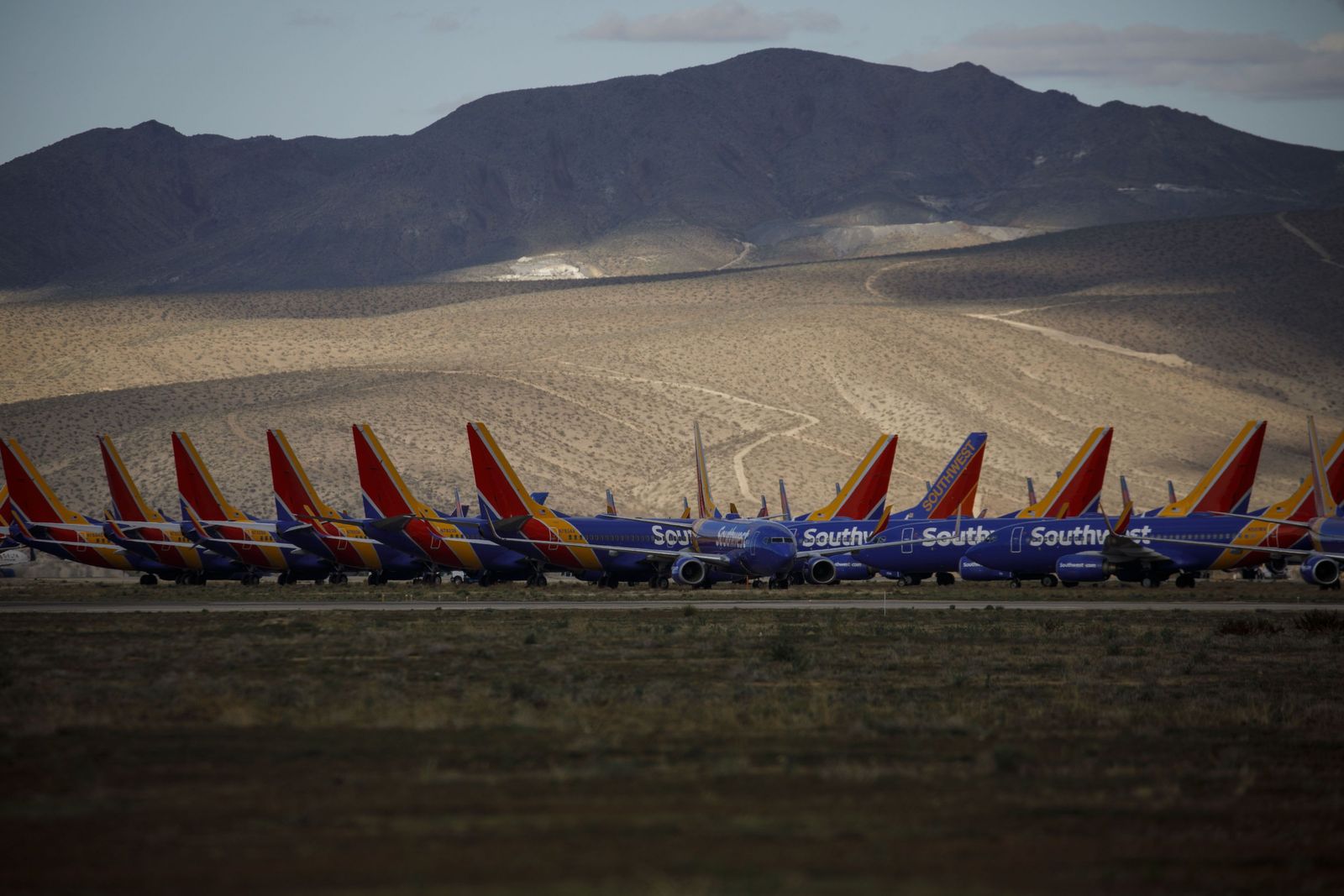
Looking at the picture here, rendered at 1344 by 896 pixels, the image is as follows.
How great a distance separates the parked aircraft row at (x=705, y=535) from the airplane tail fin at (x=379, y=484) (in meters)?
0.06

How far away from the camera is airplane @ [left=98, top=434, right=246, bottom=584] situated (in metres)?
62.2

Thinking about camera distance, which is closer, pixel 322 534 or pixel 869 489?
pixel 322 534

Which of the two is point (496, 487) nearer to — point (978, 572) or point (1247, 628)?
point (978, 572)

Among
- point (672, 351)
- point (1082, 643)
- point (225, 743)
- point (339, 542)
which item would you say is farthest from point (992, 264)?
point (225, 743)

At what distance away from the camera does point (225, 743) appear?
56.3 ft

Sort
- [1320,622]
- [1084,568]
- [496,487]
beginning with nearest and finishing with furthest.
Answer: [1320,622]
[1084,568]
[496,487]

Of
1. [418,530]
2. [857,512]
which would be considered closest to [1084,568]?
[857,512]

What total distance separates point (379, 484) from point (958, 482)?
72.1ft

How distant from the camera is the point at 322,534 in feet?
196

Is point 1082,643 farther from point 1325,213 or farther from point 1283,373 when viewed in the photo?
point 1325,213

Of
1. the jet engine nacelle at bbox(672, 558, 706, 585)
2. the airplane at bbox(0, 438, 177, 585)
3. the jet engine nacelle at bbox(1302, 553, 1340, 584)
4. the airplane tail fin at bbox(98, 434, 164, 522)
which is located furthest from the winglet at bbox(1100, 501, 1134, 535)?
the airplane tail fin at bbox(98, 434, 164, 522)

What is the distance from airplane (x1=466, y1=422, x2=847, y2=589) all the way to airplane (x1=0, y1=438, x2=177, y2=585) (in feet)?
55.0

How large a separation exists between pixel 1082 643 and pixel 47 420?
106865 mm

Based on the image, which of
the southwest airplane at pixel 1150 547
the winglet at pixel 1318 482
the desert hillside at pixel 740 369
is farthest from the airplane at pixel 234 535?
the desert hillside at pixel 740 369
